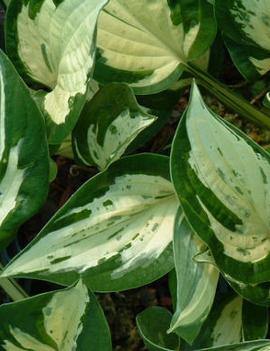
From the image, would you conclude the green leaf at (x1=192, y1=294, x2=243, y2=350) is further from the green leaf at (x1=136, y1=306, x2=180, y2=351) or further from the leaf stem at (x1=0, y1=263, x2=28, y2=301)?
the leaf stem at (x1=0, y1=263, x2=28, y2=301)

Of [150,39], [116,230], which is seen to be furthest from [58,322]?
[150,39]

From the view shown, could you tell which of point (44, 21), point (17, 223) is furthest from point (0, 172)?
point (44, 21)

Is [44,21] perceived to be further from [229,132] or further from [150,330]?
[150,330]

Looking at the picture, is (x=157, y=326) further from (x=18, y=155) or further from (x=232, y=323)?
(x=18, y=155)

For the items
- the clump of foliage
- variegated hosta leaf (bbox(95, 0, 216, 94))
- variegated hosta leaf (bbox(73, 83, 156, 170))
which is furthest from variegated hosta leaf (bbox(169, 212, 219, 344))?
variegated hosta leaf (bbox(95, 0, 216, 94))

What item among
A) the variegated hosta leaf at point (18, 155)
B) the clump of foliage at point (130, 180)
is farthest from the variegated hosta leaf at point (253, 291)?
the variegated hosta leaf at point (18, 155)

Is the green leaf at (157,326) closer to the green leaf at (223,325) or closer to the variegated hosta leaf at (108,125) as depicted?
the green leaf at (223,325)

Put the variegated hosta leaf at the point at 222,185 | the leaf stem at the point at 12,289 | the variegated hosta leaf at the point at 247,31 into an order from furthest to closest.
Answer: the leaf stem at the point at 12,289
the variegated hosta leaf at the point at 247,31
the variegated hosta leaf at the point at 222,185
